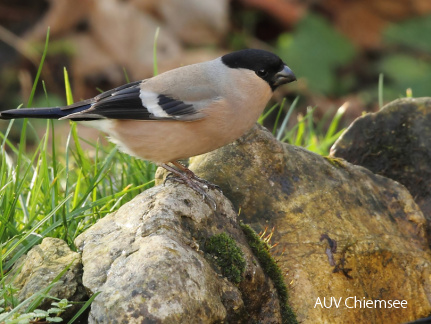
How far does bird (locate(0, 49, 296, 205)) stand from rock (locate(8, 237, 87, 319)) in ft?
2.41

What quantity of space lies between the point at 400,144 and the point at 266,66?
1.13 metres

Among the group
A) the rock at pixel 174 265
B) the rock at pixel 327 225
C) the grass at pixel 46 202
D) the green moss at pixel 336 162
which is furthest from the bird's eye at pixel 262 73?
the grass at pixel 46 202

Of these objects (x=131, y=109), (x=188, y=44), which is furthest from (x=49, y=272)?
(x=188, y=44)

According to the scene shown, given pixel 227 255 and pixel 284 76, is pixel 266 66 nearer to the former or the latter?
pixel 284 76

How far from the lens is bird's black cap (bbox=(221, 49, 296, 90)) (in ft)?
12.3

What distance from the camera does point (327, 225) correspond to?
11.8 ft

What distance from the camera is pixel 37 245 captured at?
3.27 metres

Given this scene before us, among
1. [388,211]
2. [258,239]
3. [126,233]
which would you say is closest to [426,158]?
[388,211]

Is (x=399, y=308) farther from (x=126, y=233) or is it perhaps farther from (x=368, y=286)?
(x=126, y=233)

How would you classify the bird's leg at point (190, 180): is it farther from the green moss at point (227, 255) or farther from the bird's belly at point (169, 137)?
the green moss at point (227, 255)

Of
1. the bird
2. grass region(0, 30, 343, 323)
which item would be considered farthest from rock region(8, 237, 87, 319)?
the bird

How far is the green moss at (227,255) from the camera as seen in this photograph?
3.01 m

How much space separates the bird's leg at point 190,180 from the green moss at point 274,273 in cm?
29

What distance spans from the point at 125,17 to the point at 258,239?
5.66 m
